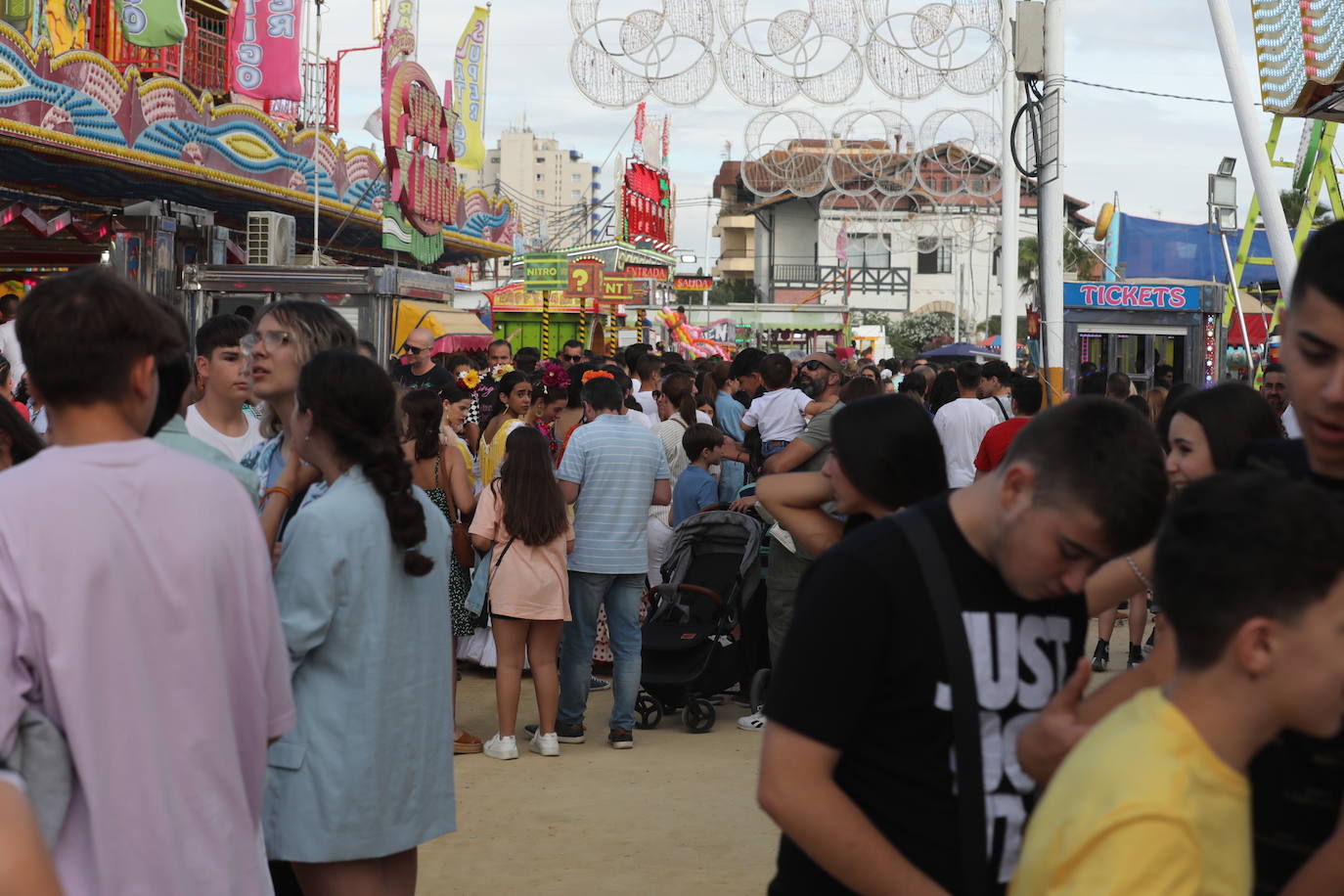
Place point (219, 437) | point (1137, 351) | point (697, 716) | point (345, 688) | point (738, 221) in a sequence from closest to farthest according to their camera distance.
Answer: point (345, 688)
point (219, 437)
point (697, 716)
point (1137, 351)
point (738, 221)

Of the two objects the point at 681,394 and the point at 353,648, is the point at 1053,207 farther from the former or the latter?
the point at 353,648

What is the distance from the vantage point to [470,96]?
29250 mm

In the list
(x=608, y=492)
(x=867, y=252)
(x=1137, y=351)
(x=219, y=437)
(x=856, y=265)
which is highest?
(x=867, y=252)

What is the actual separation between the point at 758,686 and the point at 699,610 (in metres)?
0.56

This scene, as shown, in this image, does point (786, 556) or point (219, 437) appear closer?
point (219, 437)

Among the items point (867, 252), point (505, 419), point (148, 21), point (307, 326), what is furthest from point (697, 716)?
point (867, 252)

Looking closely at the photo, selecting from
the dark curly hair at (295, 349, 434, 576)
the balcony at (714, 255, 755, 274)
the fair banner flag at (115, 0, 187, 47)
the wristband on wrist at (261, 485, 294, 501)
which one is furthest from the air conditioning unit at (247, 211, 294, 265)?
the balcony at (714, 255, 755, 274)

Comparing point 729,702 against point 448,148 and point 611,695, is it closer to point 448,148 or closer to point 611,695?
point 611,695

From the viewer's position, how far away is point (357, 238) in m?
29.5

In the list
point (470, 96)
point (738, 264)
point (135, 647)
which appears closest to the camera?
point (135, 647)

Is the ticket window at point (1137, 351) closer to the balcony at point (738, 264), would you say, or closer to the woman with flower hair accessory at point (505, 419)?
the woman with flower hair accessory at point (505, 419)

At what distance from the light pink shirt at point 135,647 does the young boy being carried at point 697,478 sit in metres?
6.61

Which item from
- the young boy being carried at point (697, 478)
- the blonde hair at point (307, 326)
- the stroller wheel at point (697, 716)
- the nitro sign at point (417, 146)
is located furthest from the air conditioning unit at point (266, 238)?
the blonde hair at point (307, 326)

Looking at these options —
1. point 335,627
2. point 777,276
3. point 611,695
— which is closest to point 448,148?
point 611,695
